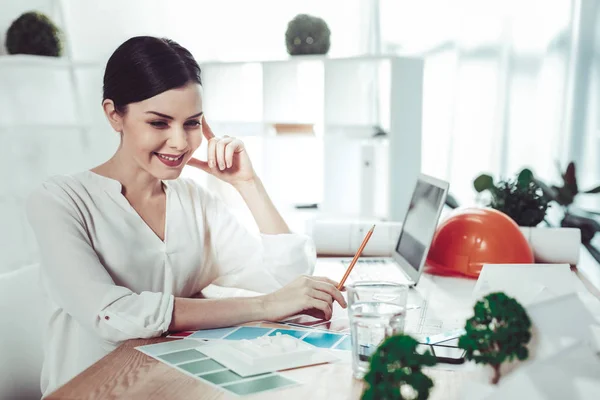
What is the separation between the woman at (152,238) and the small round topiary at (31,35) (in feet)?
4.53

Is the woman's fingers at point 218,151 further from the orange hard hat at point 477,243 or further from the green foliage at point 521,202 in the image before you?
the green foliage at point 521,202

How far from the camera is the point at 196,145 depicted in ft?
4.47

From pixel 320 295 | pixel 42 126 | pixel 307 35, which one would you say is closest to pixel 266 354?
pixel 320 295

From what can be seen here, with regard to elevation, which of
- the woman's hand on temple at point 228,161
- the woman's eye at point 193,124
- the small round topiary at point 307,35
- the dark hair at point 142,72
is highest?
the small round topiary at point 307,35

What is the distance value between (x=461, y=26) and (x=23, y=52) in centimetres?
205

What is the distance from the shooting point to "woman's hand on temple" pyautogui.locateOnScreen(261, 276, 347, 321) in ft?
3.71

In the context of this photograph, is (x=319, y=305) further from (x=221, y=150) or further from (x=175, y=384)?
(x=221, y=150)

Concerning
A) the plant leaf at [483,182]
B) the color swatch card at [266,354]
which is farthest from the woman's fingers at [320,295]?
the plant leaf at [483,182]

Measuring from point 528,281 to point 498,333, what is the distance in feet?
0.74

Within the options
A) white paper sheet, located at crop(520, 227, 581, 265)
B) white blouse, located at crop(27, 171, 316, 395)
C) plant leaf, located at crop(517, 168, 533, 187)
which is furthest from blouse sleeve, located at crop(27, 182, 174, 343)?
plant leaf, located at crop(517, 168, 533, 187)

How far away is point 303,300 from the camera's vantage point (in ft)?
3.72

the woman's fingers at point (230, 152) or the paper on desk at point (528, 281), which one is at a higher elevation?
the woman's fingers at point (230, 152)

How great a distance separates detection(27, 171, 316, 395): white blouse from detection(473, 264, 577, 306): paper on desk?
54 cm

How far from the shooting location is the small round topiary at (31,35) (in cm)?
253
